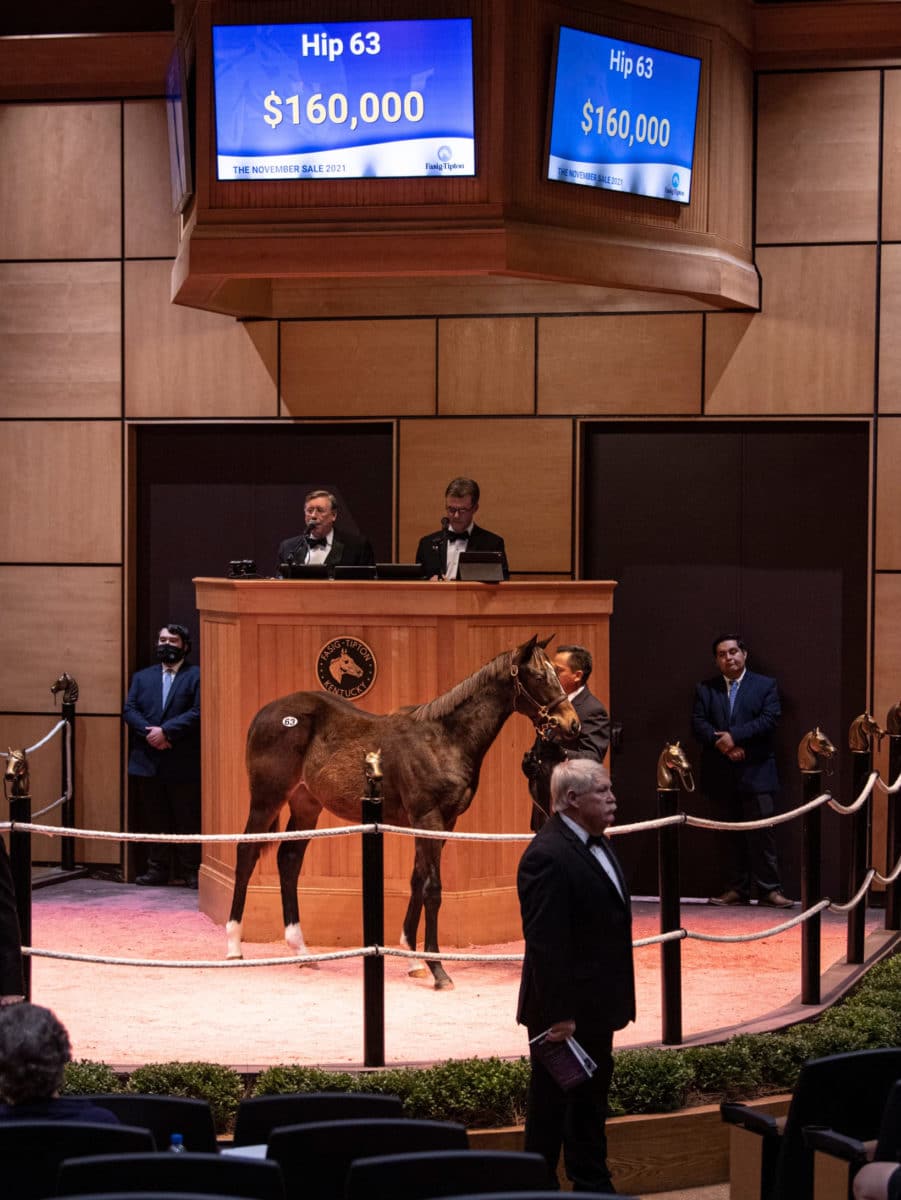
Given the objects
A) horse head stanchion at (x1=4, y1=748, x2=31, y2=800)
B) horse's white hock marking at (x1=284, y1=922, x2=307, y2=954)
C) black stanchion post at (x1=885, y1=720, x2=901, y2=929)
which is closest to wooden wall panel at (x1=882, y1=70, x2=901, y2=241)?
black stanchion post at (x1=885, y1=720, x2=901, y2=929)

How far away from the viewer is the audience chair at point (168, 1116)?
4246 millimetres

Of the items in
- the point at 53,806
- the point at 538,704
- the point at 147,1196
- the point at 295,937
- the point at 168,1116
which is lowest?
the point at 295,937

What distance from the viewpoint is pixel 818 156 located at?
10.6m

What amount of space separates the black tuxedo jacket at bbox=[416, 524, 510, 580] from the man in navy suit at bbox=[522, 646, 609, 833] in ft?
2.62

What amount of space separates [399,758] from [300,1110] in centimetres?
401

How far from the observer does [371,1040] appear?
6.51 metres

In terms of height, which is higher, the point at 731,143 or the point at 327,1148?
the point at 731,143

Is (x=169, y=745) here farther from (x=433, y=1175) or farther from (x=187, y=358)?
(x=433, y=1175)

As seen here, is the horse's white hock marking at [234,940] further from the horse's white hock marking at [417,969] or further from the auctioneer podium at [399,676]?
the horse's white hock marking at [417,969]

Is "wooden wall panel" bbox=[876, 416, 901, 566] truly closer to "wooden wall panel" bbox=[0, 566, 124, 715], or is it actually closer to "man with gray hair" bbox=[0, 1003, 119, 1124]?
"wooden wall panel" bbox=[0, 566, 124, 715]

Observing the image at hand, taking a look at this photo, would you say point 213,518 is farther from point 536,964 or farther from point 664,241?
point 536,964

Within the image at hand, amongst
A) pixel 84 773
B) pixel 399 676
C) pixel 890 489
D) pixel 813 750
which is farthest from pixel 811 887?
pixel 84 773

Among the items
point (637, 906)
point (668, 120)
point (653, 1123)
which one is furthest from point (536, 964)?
point (668, 120)

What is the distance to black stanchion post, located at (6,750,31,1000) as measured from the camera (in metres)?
6.50
